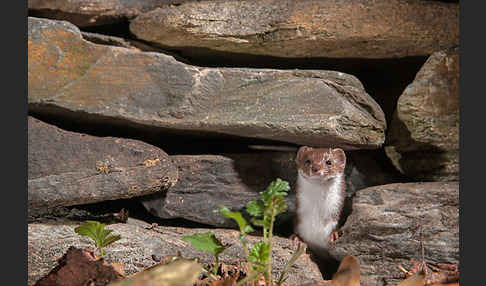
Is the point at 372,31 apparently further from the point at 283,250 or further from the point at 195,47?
the point at 283,250

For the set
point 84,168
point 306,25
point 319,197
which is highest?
point 306,25

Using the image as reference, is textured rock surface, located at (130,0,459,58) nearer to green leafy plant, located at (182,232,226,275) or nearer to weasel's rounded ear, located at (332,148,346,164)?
weasel's rounded ear, located at (332,148,346,164)

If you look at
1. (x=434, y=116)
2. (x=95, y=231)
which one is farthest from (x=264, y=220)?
(x=434, y=116)

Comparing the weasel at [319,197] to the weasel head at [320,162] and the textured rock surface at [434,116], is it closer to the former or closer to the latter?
the weasel head at [320,162]

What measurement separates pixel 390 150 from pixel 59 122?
86.8 inches

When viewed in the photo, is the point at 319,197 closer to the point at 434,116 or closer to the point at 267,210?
the point at 434,116

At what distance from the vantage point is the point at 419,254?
2.69 m

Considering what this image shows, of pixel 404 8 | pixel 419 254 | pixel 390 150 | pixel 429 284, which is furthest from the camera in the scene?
pixel 390 150

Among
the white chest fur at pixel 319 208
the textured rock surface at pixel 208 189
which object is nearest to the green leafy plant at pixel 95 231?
the textured rock surface at pixel 208 189

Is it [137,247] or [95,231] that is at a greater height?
[95,231]

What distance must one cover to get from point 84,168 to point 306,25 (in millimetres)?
1528

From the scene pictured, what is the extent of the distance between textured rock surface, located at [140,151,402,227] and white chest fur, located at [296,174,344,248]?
121 mm

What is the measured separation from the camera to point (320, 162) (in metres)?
2.85

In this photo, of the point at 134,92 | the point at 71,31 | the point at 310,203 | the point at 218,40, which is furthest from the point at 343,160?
the point at 71,31
